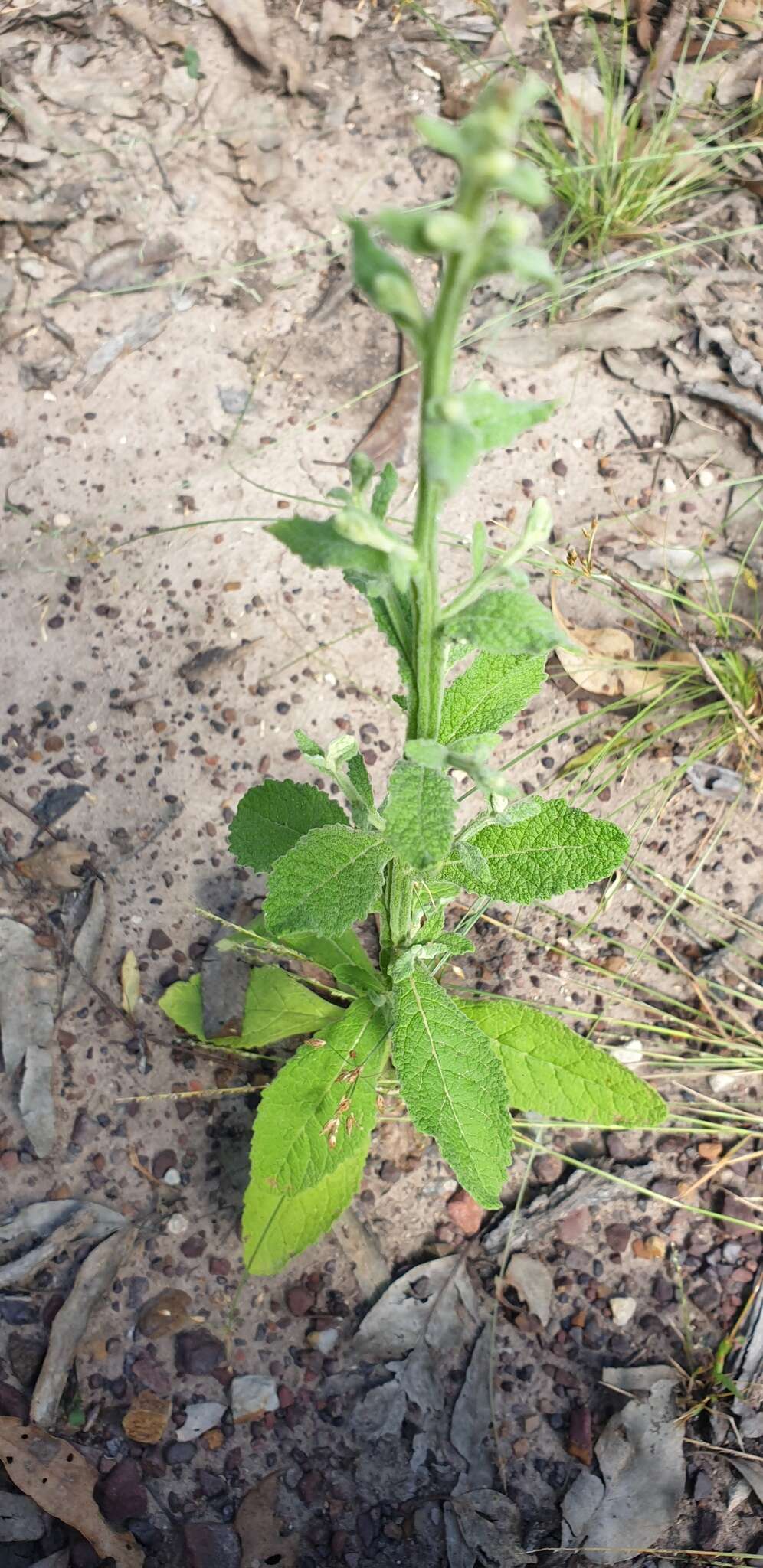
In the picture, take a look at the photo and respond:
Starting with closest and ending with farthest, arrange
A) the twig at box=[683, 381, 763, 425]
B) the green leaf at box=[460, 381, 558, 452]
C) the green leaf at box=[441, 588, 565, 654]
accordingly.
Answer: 1. the green leaf at box=[460, 381, 558, 452]
2. the green leaf at box=[441, 588, 565, 654]
3. the twig at box=[683, 381, 763, 425]

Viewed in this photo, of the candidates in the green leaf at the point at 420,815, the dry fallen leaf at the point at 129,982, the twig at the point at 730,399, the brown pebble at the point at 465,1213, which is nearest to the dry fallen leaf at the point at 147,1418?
the brown pebble at the point at 465,1213

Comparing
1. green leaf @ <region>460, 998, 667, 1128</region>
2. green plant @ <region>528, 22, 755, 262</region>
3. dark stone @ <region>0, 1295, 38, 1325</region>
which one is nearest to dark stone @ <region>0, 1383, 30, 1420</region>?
dark stone @ <region>0, 1295, 38, 1325</region>

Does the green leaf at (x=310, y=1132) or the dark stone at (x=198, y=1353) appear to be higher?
the green leaf at (x=310, y=1132)

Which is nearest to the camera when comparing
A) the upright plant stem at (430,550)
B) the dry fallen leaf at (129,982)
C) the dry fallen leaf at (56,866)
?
the upright plant stem at (430,550)

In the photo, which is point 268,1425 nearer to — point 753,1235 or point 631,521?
point 753,1235

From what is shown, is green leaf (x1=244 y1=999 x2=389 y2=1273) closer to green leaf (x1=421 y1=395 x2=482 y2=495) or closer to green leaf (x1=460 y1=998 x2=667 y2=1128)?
green leaf (x1=460 y1=998 x2=667 y2=1128)

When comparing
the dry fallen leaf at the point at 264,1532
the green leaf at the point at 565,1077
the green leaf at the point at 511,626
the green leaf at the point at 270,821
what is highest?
the green leaf at the point at 511,626

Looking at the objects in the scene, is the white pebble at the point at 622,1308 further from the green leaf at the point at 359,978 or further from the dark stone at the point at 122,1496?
the dark stone at the point at 122,1496
